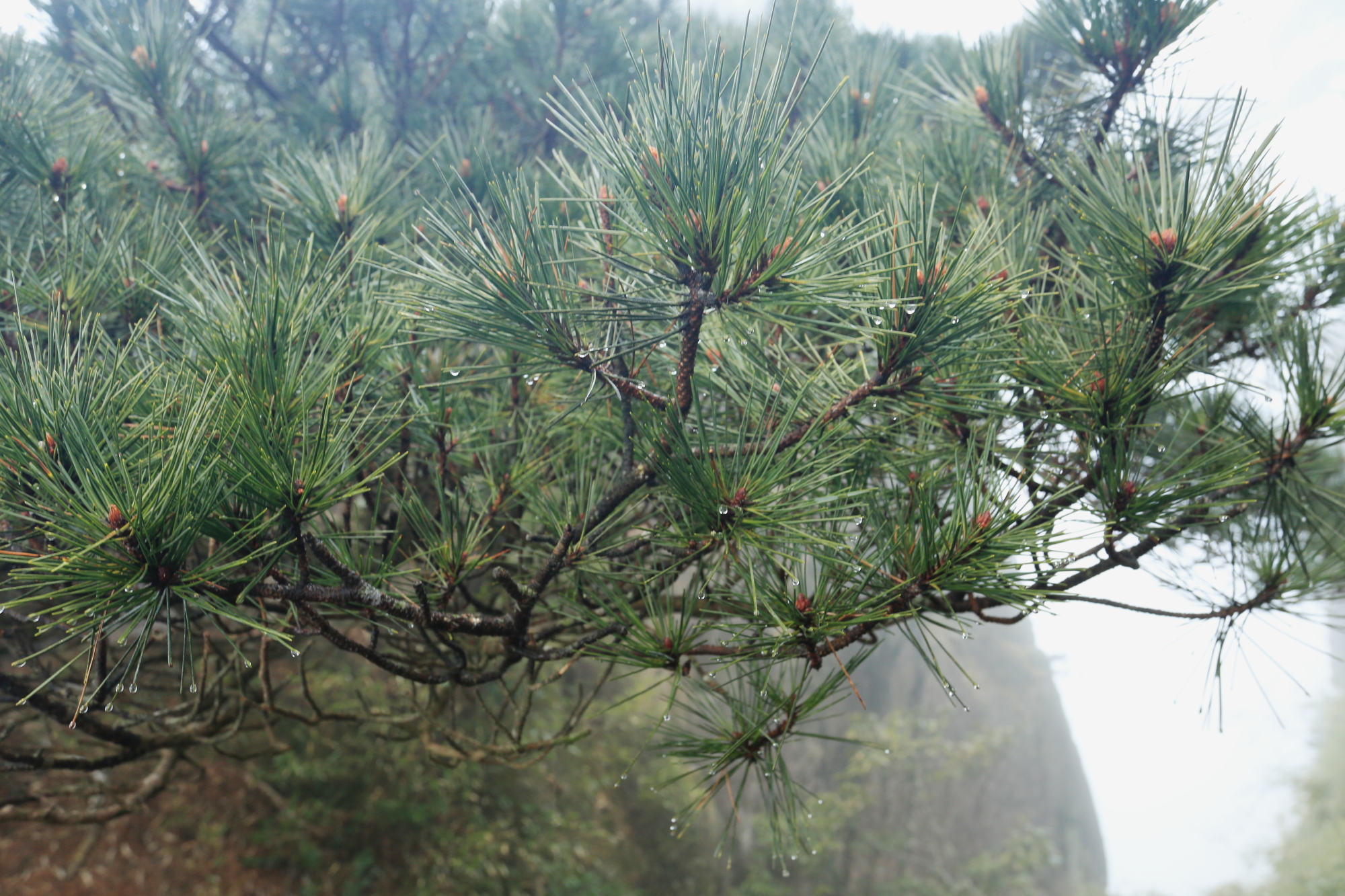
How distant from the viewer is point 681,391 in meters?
0.62

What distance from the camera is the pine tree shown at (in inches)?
21.0

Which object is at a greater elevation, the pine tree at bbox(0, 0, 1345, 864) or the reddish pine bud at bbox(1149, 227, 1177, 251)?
the reddish pine bud at bbox(1149, 227, 1177, 251)

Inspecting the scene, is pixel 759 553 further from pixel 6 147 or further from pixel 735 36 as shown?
pixel 735 36

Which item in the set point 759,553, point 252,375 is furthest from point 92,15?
point 759,553

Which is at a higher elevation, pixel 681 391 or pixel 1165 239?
pixel 1165 239

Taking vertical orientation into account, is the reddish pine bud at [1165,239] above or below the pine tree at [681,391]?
above

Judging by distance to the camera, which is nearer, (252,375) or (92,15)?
(252,375)

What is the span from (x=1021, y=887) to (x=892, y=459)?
15.3 ft

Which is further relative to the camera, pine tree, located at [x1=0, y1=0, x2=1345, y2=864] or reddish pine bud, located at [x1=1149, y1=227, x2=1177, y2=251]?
reddish pine bud, located at [x1=1149, y1=227, x2=1177, y2=251]

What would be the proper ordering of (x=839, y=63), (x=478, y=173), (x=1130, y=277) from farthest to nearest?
(x=839, y=63)
(x=478, y=173)
(x=1130, y=277)

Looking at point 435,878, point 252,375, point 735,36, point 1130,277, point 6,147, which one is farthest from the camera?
point 435,878

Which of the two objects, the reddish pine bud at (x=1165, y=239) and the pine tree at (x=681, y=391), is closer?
the pine tree at (x=681, y=391)

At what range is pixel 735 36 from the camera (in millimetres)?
2117

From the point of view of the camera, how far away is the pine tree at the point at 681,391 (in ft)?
1.75
